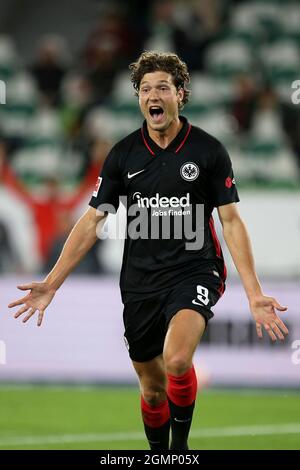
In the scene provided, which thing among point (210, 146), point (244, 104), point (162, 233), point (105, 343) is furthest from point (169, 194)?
point (244, 104)

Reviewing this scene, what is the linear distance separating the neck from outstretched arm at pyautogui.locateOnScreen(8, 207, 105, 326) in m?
0.56

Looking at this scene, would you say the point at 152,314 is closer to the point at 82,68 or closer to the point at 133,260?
the point at 133,260

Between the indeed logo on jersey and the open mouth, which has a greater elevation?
the open mouth

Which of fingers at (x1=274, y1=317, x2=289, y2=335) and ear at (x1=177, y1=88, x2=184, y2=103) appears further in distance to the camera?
ear at (x1=177, y1=88, x2=184, y2=103)

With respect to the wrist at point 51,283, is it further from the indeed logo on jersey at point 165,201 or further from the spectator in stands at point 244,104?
the spectator in stands at point 244,104

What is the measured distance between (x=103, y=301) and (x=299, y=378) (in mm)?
2124

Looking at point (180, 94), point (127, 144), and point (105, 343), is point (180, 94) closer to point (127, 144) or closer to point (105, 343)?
point (127, 144)

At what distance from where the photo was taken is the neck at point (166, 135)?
665 cm

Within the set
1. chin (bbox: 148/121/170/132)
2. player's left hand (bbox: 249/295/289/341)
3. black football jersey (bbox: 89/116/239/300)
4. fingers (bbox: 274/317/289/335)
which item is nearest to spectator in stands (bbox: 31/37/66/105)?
black football jersey (bbox: 89/116/239/300)

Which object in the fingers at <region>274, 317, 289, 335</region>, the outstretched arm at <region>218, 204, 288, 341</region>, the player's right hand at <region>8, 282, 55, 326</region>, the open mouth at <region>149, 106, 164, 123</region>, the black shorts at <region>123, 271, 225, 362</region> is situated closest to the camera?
the fingers at <region>274, 317, 289, 335</region>

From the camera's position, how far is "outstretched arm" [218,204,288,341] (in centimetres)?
621

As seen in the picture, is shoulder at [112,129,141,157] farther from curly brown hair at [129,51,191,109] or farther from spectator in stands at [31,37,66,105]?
spectator in stands at [31,37,66,105]
